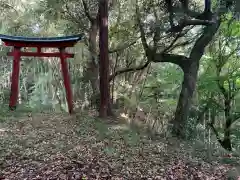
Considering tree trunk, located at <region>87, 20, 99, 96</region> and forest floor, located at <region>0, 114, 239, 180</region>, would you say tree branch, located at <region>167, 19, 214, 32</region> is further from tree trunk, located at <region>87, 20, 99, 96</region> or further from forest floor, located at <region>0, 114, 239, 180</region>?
tree trunk, located at <region>87, 20, 99, 96</region>

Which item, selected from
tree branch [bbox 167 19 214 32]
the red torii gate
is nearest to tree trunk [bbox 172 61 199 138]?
tree branch [bbox 167 19 214 32]

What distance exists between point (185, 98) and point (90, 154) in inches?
123

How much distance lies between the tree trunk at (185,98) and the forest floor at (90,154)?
0.39 meters

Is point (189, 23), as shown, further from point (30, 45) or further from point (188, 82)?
point (30, 45)

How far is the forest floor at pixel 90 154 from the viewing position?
4090mm

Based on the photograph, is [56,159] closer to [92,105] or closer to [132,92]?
[92,105]

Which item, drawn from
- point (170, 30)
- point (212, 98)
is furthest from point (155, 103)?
point (170, 30)

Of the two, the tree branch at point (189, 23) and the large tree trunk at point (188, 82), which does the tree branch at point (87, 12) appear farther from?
the large tree trunk at point (188, 82)

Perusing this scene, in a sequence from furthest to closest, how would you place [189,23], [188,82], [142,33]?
1. [142,33]
2. [188,82]
3. [189,23]

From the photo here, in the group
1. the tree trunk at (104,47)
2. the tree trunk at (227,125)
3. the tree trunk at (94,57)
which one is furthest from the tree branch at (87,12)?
the tree trunk at (227,125)

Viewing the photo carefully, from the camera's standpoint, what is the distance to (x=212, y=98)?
1018 centimetres

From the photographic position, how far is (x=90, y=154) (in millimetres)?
4707

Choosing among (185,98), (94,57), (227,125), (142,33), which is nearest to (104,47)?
(142,33)

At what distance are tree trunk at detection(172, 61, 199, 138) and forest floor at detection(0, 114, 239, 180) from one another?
393mm
